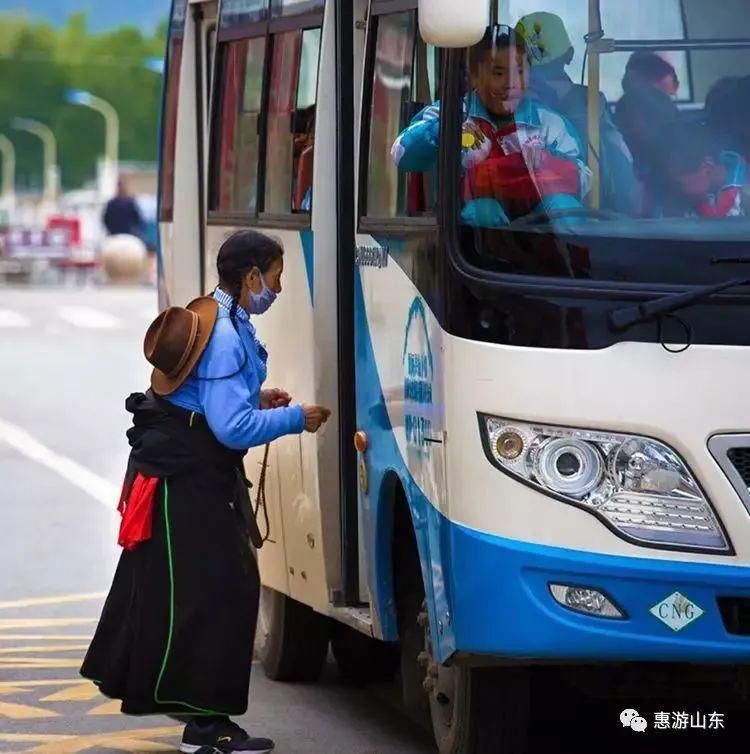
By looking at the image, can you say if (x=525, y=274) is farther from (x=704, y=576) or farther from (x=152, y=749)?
(x=152, y=749)

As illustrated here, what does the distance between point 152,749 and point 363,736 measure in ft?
2.27

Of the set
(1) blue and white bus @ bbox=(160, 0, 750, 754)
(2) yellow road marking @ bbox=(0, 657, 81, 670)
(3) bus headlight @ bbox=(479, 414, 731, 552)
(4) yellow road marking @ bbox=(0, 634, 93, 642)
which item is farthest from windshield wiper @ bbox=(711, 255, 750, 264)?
(4) yellow road marking @ bbox=(0, 634, 93, 642)

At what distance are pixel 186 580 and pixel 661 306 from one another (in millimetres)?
1918

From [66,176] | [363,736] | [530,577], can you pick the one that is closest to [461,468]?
[530,577]

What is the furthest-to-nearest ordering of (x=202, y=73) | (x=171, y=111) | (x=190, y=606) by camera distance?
(x=171, y=111)
(x=202, y=73)
(x=190, y=606)

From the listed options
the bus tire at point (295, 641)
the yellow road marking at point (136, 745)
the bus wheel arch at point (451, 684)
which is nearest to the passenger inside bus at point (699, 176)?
the bus wheel arch at point (451, 684)

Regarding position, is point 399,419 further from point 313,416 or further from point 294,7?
point 294,7

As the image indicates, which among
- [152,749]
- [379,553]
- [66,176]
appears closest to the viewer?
[379,553]

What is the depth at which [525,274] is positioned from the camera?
6.29 metres

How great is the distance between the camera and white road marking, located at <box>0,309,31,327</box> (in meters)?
33.4

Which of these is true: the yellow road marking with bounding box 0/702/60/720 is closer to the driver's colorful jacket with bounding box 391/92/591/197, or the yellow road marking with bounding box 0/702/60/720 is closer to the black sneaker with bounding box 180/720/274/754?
the black sneaker with bounding box 180/720/274/754

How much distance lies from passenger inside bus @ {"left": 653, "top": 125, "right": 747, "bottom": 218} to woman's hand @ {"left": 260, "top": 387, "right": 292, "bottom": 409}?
1869 mm

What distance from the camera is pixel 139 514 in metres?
7.34

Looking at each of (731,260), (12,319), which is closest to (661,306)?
(731,260)
